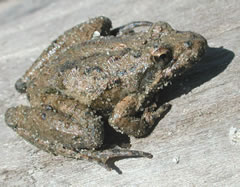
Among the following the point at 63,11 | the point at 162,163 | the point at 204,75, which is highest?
the point at 63,11

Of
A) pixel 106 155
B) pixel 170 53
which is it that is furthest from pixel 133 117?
pixel 170 53

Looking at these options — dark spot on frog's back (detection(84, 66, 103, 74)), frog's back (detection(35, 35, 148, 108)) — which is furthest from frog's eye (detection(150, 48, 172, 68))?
dark spot on frog's back (detection(84, 66, 103, 74))

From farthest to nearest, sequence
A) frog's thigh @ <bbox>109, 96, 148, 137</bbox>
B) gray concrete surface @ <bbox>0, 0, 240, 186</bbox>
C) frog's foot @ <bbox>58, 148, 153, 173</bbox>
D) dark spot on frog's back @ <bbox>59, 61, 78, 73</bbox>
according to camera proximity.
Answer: dark spot on frog's back @ <bbox>59, 61, 78, 73</bbox> → frog's thigh @ <bbox>109, 96, 148, 137</bbox> → frog's foot @ <bbox>58, 148, 153, 173</bbox> → gray concrete surface @ <bbox>0, 0, 240, 186</bbox>

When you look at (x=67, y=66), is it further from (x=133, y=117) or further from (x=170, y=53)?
(x=170, y=53)

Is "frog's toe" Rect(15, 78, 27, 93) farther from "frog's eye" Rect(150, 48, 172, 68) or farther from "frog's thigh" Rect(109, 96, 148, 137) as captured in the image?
"frog's eye" Rect(150, 48, 172, 68)

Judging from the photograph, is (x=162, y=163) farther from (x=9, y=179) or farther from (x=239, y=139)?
(x=9, y=179)

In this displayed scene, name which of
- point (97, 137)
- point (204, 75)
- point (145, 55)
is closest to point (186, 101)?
point (204, 75)

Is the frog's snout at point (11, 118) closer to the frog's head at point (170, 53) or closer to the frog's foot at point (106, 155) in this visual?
the frog's foot at point (106, 155)
